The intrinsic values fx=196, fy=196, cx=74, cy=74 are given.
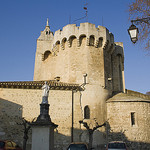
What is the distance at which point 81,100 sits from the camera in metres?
17.5

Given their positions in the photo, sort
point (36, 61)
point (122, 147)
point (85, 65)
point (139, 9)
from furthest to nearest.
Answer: point (36, 61), point (85, 65), point (122, 147), point (139, 9)

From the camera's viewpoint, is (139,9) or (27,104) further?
(27,104)

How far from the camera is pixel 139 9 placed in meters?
8.38

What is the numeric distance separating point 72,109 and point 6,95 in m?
5.64

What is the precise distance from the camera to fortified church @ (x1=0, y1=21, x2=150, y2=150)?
52.8 feet

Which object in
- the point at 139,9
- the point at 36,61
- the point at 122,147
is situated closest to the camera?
the point at 139,9

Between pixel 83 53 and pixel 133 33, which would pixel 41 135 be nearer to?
pixel 133 33

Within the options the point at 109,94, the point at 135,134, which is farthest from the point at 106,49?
the point at 135,134

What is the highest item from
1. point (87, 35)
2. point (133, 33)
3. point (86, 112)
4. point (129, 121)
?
point (87, 35)

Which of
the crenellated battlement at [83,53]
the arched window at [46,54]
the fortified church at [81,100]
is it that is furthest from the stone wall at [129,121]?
the arched window at [46,54]

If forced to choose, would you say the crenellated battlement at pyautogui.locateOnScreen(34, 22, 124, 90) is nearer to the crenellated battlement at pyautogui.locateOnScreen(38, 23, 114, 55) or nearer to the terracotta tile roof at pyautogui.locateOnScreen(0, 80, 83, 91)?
the crenellated battlement at pyautogui.locateOnScreen(38, 23, 114, 55)

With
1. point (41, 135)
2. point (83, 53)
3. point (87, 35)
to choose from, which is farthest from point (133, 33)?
point (87, 35)

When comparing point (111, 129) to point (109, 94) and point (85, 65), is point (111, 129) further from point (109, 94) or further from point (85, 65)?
point (85, 65)

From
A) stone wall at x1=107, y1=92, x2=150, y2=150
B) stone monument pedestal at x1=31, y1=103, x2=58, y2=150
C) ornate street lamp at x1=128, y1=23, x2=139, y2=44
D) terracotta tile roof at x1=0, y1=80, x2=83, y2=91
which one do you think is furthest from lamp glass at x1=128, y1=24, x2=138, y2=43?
stone wall at x1=107, y1=92, x2=150, y2=150
